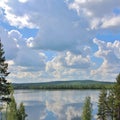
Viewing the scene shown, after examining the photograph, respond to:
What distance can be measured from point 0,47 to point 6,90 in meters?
4.78

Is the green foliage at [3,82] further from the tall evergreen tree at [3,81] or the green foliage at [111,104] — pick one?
the green foliage at [111,104]

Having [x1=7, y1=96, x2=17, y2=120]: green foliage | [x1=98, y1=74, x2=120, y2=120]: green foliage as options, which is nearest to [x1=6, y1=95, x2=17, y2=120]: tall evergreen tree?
[x1=7, y1=96, x2=17, y2=120]: green foliage

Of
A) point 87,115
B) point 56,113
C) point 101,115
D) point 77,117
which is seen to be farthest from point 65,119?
point 101,115

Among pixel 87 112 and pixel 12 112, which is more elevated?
pixel 12 112

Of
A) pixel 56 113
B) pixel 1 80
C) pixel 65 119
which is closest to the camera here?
pixel 1 80

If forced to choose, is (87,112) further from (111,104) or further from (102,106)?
(111,104)

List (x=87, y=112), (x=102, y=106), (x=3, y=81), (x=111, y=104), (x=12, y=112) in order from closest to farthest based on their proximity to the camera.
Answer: (x=3, y=81), (x=111, y=104), (x=102, y=106), (x=12, y=112), (x=87, y=112)

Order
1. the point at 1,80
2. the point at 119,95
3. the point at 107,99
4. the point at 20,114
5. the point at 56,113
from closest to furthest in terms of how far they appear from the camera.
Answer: the point at 1,80 → the point at 119,95 → the point at 107,99 → the point at 20,114 → the point at 56,113

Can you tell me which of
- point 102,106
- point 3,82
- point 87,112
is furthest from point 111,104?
point 3,82

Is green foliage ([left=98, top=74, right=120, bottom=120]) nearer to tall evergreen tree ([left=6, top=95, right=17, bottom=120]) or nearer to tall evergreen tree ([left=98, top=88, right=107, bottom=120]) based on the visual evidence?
tall evergreen tree ([left=98, top=88, right=107, bottom=120])

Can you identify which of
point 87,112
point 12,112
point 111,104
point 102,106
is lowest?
point 87,112

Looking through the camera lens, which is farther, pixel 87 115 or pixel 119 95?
pixel 87 115

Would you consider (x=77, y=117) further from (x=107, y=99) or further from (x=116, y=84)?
(x=116, y=84)

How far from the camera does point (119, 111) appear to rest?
2484 inches
